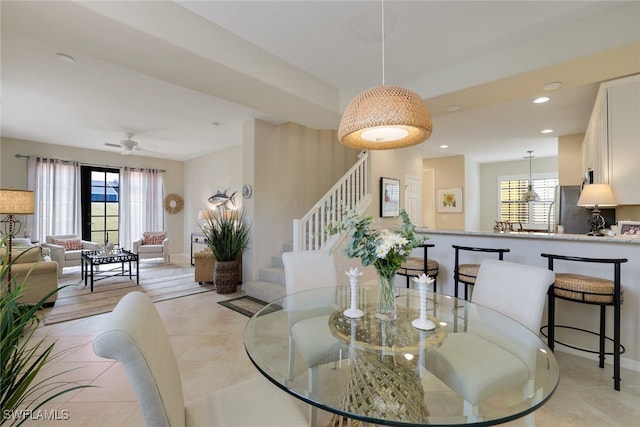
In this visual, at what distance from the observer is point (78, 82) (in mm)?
3377

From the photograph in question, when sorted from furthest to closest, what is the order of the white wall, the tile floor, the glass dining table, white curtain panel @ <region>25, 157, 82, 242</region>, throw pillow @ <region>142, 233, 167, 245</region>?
throw pillow @ <region>142, 233, 167, 245</region> < the white wall < white curtain panel @ <region>25, 157, 82, 242</region> < the tile floor < the glass dining table

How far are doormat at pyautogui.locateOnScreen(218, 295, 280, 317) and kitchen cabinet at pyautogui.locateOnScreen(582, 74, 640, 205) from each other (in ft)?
13.6

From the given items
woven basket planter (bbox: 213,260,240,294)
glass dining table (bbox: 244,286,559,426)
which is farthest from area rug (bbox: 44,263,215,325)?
glass dining table (bbox: 244,286,559,426)

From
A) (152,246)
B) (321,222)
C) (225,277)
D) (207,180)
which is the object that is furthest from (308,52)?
(152,246)

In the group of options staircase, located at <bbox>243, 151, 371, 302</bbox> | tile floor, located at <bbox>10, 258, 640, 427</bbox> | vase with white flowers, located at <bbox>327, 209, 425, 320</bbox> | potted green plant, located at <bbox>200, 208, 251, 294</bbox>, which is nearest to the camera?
vase with white flowers, located at <bbox>327, 209, 425, 320</bbox>

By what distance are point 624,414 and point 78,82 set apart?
5.69m

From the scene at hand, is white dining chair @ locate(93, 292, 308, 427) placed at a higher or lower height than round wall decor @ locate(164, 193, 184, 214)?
lower

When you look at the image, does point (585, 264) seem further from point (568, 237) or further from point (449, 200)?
point (449, 200)

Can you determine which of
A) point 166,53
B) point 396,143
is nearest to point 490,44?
point 396,143

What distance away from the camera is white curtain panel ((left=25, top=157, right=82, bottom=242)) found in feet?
19.3

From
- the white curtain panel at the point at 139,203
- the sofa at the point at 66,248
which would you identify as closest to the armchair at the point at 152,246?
the white curtain panel at the point at 139,203

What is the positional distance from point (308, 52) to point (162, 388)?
2689 millimetres

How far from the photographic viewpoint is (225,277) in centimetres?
443

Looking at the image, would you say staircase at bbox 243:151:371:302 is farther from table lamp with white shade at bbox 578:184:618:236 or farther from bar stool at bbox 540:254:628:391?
table lamp with white shade at bbox 578:184:618:236
